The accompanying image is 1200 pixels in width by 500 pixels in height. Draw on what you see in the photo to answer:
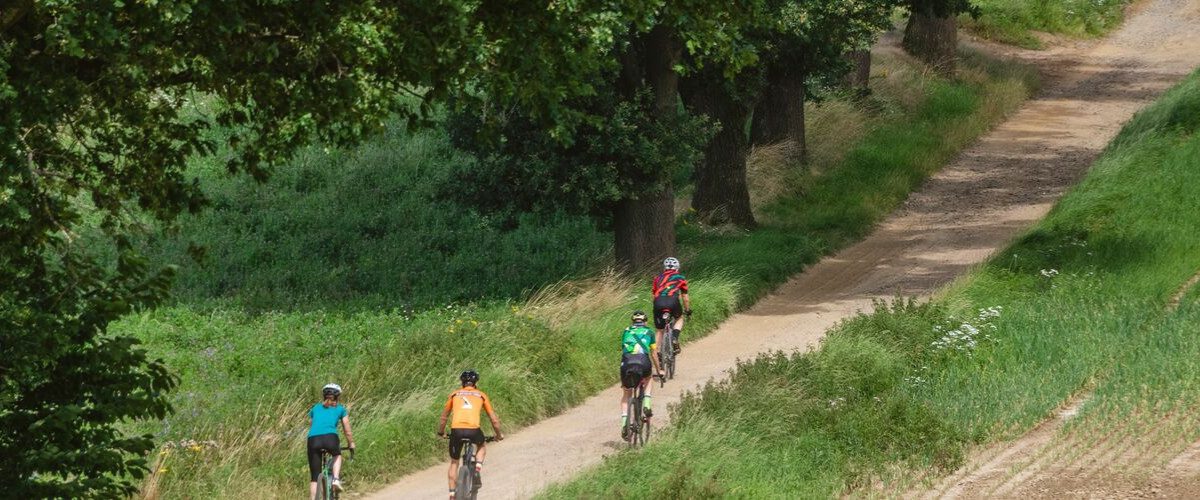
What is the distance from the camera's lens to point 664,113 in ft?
84.7

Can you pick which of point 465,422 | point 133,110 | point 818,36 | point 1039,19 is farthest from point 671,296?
point 1039,19

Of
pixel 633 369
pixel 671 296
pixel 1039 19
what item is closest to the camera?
pixel 633 369

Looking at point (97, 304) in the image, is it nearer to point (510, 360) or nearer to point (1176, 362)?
point (510, 360)

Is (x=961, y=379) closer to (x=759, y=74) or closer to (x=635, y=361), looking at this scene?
(x=635, y=361)

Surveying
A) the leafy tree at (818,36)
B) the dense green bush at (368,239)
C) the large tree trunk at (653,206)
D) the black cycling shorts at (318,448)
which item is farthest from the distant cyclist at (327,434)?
the leafy tree at (818,36)

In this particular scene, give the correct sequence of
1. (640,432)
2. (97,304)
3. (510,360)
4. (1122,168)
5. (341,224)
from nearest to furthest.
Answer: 1. (97,304)
2. (640,432)
3. (510,360)
4. (1122,168)
5. (341,224)

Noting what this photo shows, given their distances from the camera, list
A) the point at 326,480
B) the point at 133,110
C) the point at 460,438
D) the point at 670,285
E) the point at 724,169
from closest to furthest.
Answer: the point at 133,110 < the point at 460,438 < the point at 326,480 < the point at 670,285 < the point at 724,169

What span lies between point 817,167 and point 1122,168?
7.82 metres

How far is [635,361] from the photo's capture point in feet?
55.8

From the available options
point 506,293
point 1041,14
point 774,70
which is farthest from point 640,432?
point 1041,14

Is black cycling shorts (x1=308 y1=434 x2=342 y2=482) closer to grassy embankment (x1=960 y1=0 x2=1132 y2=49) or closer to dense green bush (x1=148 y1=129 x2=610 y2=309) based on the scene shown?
dense green bush (x1=148 y1=129 x2=610 y2=309)

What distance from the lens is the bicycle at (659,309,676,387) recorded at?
20609mm

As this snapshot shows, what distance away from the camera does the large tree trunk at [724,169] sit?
30.1m

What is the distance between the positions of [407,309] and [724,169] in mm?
9029
